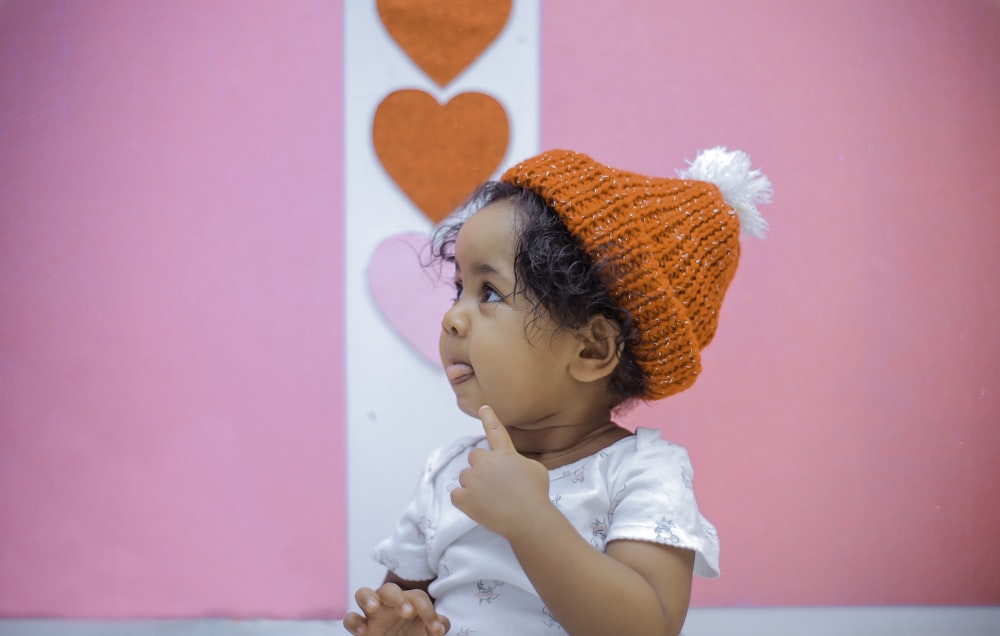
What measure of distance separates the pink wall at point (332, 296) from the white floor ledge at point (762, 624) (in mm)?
21

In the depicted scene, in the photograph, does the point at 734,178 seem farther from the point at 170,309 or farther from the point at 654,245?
the point at 170,309

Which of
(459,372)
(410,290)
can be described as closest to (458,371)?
(459,372)

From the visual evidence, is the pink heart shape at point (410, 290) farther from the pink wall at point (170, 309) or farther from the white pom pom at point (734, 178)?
the white pom pom at point (734, 178)

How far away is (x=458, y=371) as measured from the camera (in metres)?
0.83

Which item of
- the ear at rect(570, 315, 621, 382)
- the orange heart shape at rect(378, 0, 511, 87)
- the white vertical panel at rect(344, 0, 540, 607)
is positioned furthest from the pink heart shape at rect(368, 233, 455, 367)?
the ear at rect(570, 315, 621, 382)

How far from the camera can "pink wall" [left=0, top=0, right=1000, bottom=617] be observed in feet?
3.76

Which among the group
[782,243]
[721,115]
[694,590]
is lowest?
[694,590]

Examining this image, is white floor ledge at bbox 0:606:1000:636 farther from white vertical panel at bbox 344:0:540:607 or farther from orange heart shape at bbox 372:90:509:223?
orange heart shape at bbox 372:90:509:223

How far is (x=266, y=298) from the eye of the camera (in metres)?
1.17

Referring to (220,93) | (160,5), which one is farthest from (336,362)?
(160,5)

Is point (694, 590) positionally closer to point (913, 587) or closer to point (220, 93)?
point (913, 587)

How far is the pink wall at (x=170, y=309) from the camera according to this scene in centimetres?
114

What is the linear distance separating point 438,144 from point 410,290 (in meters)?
0.22

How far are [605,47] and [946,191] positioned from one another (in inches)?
22.0
